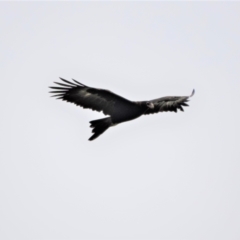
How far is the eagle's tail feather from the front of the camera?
65.8 ft

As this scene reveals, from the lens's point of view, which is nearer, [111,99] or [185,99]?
[111,99]

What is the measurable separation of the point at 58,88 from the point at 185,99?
13.8 feet

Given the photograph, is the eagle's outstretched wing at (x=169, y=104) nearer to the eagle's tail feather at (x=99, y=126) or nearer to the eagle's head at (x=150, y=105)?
the eagle's head at (x=150, y=105)

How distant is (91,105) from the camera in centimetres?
2033

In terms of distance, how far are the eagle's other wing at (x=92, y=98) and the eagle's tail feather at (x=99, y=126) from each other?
0.25 metres

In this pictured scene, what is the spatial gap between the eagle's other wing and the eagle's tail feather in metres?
0.25

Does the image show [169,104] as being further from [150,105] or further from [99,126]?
[99,126]

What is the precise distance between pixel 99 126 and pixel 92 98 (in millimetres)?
911

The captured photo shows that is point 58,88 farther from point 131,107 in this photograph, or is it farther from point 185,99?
point 185,99

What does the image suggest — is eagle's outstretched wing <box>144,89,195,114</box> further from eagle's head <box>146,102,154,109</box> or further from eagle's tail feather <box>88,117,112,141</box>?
eagle's tail feather <box>88,117,112,141</box>

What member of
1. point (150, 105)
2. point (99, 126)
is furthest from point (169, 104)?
point (99, 126)

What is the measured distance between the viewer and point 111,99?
19.7m

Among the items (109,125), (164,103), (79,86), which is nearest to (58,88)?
(79,86)

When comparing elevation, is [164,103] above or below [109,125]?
above
